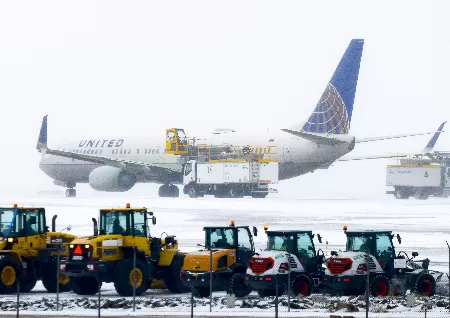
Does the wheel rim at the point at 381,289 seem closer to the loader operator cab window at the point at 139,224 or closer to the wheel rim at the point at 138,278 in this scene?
the wheel rim at the point at 138,278

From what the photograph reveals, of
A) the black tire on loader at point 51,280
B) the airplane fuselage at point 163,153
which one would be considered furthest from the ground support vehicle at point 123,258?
the airplane fuselage at point 163,153

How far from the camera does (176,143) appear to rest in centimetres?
8550

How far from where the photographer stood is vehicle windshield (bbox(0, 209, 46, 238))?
25516mm

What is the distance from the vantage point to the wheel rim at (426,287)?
77.6 feet

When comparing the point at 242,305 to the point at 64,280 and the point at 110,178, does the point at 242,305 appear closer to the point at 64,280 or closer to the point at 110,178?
the point at 64,280

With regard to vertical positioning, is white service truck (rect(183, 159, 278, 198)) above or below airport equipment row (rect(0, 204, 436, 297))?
above

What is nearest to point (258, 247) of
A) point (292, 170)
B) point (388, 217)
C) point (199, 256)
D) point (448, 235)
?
point (448, 235)

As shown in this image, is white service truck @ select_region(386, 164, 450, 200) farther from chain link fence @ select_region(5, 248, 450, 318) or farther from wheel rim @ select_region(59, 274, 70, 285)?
wheel rim @ select_region(59, 274, 70, 285)

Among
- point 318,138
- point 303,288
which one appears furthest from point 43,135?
point 303,288

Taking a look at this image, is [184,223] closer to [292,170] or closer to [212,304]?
[212,304]

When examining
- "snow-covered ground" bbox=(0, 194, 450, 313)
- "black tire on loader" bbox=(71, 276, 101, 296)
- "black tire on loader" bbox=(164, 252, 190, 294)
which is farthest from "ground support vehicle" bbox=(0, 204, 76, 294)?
"black tire on loader" bbox=(164, 252, 190, 294)

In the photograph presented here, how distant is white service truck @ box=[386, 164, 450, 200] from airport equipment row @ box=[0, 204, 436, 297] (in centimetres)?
7483

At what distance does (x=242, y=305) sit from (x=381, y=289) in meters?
3.45

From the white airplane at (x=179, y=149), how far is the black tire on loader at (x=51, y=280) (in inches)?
1990
